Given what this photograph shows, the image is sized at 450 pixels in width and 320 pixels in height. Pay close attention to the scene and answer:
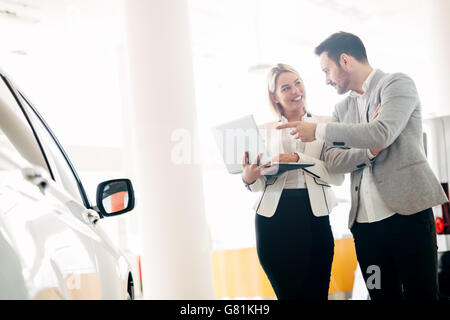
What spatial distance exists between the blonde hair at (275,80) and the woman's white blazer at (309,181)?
81 millimetres

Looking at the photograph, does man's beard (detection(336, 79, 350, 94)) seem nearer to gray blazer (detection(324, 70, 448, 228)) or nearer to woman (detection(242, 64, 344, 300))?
gray blazer (detection(324, 70, 448, 228))

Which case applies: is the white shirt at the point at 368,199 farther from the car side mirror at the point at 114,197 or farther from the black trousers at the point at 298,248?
the car side mirror at the point at 114,197

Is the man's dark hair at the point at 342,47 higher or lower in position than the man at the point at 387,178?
higher

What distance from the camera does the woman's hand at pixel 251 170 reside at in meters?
2.92

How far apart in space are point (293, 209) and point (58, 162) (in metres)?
1.50

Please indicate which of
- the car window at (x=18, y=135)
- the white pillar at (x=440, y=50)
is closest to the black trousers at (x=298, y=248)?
the white pillar at (x=440, y=50)

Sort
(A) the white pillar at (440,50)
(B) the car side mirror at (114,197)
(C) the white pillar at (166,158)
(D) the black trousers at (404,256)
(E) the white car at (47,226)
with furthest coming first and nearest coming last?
(C) the white pillar at (166,158) < (A) the white pillar at (440,50) < (D) the black trousers at (404,256) < (B) the car side mirror at (114,197) < (E) the white car at (47,226)

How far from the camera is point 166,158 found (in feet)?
10.9

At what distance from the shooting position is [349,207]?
A: 278cm

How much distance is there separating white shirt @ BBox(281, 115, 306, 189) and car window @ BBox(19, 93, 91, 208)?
1352mm

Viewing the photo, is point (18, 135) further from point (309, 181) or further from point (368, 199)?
point (368, 199)

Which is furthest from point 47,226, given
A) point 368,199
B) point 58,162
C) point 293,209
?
point 368,199
